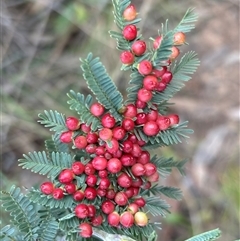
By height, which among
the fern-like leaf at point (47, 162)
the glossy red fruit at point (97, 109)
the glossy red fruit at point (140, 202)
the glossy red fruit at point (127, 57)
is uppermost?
the glossy red fruit at point (127, 57)

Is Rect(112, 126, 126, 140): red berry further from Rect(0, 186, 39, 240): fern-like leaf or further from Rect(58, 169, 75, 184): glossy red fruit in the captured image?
Rect(0, 186, 39, 240): fern-like leaf

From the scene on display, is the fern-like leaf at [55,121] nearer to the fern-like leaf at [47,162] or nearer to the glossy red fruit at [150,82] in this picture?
the fern-like leaf at [47,162]

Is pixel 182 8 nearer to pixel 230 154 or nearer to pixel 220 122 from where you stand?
pixel 220 122

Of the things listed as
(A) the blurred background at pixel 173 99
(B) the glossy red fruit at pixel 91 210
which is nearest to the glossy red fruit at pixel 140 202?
(B) the glossy red fruit at pixel 91 210

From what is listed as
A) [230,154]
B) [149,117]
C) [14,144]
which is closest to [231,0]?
[230,154]

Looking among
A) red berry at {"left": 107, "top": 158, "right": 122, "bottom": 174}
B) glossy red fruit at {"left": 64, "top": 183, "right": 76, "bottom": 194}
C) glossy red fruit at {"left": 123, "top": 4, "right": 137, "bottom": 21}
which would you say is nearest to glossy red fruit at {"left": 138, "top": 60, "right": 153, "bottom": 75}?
glossy red fruit at {"left": 123, "top": 4, "right": 137, "bottom": 21}
